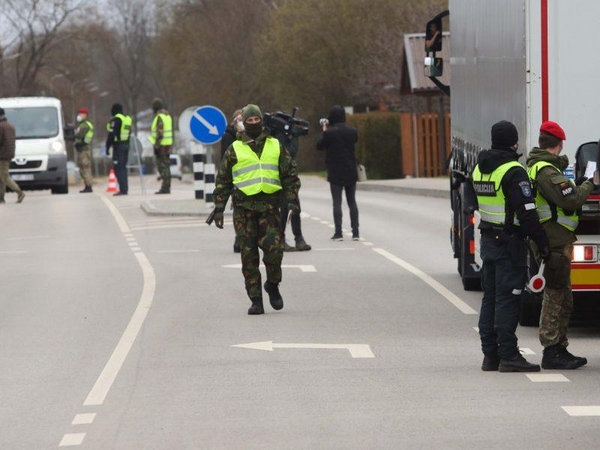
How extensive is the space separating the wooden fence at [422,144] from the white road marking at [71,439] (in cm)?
3719

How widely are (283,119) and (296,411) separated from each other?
10384 mm

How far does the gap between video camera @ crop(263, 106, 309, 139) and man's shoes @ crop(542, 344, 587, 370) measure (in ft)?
28.9

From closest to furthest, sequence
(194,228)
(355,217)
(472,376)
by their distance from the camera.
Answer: (472,376)
(355,217)
(194,228)

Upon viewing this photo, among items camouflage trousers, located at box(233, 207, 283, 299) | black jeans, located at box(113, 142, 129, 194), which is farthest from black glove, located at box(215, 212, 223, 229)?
black jeans, located at box(113, 142, 129, 194)

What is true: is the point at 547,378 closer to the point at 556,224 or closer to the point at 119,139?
the point at 556,224

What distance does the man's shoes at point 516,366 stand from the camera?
396 inches

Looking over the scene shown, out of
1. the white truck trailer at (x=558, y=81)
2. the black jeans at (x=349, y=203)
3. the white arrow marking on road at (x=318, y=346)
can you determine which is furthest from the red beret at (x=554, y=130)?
the black jeans at (x=349, y=203)

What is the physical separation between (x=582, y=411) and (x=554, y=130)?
238cm

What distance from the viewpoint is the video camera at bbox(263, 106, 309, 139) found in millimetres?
18750

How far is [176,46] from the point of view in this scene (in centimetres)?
8212

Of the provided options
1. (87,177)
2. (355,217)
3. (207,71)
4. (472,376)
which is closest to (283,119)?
(355,217)

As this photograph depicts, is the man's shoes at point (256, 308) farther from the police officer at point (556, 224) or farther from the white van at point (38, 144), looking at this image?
the white van at point (38, 144)

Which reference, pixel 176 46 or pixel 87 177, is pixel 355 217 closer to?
pixel 87 177

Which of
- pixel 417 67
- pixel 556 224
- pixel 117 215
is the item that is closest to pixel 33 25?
pixel 417 67
